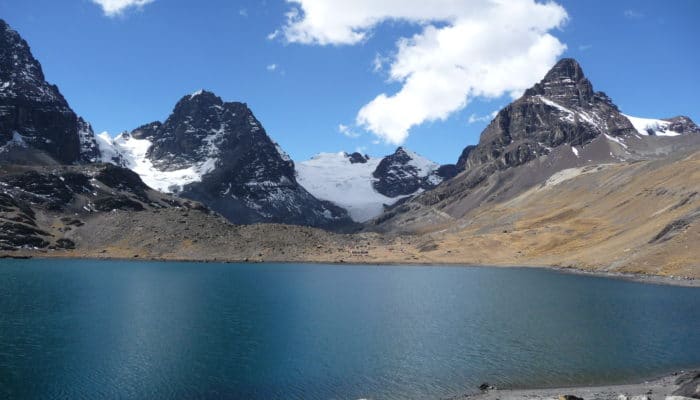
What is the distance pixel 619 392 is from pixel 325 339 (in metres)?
30.4

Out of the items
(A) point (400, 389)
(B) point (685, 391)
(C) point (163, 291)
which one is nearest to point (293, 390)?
(A) point (400, 389)

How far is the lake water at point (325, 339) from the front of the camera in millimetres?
44531

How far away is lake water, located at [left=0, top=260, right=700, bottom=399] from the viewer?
44.5 meters

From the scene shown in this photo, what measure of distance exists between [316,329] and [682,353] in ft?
130

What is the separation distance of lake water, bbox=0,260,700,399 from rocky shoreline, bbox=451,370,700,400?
2294 mm

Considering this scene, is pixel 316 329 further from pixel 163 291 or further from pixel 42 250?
pixel 42 250

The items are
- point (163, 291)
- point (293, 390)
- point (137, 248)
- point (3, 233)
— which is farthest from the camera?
point (137, 248)

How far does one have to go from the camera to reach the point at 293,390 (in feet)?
141

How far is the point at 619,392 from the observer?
42.3 metres

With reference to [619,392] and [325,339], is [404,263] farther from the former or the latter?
[619,392]

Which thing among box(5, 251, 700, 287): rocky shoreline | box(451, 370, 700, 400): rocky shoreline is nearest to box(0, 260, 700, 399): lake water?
box(451, 370, 700, 400): rocky shoreline

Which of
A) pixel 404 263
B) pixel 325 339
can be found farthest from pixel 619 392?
pixel 404 263

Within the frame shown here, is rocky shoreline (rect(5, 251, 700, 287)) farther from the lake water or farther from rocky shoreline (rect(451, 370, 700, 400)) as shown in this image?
rocky shoreline (rect(451, 370, 700, 400))

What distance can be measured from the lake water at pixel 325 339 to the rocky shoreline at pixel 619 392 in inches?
90.3
